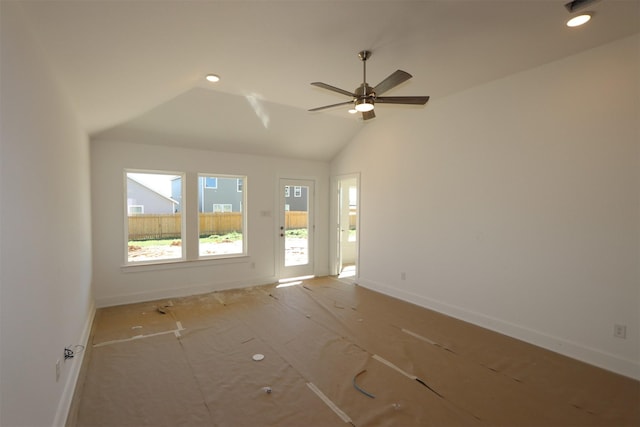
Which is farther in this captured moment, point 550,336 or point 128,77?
point 550,336

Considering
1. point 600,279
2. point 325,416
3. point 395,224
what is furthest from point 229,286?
point 600,279

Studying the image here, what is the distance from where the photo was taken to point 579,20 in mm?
2354

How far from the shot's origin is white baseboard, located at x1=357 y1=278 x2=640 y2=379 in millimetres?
2713

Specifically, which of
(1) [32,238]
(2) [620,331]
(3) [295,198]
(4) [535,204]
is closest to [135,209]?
(3) [295,198]

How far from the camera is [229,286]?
5.34 meters

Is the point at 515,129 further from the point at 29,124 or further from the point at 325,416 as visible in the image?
the point at 29,124

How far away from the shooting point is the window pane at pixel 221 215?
5172 millimetres

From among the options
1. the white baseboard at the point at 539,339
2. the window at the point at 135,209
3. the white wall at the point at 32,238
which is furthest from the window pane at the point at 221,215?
the white baseboard at the point at 539,339

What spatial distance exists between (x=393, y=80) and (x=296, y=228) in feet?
13.4

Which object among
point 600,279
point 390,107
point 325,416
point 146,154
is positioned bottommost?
point 325,416

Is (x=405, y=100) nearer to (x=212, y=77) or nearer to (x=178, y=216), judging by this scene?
(x=212, y=77)

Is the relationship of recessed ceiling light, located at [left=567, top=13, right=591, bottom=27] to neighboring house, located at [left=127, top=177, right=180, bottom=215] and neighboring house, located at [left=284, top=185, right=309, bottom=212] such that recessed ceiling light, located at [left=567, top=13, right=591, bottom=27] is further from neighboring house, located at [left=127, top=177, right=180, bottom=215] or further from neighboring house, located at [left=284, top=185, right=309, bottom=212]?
neighboring house, located at [left=127, top=177, right=180, bottom=215]

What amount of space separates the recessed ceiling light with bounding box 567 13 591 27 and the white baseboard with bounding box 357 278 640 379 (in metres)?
2.92

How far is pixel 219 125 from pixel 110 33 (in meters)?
2.66
